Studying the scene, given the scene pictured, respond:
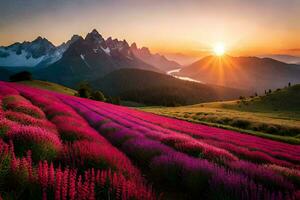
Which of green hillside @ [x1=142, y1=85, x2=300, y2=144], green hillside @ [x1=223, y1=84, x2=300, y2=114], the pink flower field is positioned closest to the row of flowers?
the pink flower field

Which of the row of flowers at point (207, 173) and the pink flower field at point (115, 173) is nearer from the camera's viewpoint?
the pink flower field at point (115, 173)

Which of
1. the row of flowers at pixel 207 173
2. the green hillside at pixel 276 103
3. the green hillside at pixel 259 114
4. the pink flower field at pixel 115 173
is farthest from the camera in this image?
the green hillside at pixel 276 103

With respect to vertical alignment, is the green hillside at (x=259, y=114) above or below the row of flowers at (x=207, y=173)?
below

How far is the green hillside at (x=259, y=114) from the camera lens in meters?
38.0

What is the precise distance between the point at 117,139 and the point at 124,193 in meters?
10.5

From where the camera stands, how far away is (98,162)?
7.83 meters

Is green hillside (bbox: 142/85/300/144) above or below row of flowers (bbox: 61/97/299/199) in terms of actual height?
below

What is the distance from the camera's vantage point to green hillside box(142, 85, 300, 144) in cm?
3797

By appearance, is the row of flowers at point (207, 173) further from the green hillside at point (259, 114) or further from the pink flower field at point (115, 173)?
the green hillside at point (259, 114)

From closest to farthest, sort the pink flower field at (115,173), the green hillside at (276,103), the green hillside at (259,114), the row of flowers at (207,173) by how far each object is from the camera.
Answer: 1. the pink flower field at (115,173)
2. the row of flowers at (207,173)
3. the green hillside at (259,114)
4. the green hillside at (276,103)

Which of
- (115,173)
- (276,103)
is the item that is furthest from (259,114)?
(115,173)

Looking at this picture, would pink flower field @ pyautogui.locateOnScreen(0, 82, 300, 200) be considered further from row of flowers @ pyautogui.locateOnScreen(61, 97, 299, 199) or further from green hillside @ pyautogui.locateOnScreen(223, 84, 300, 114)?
green hillside @ pyautogui.locateOnScreen(223, 84, 300, 114)

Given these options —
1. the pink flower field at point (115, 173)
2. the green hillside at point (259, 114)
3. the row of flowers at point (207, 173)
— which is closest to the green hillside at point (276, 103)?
the green hillside at point (259, 114)

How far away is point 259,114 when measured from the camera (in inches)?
2370
